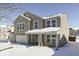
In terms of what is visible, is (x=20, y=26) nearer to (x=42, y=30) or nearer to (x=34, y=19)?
(x=34, y=19)

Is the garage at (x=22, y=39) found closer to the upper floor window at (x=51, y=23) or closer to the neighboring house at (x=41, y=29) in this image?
the neighboring house at (x=41, y=29)

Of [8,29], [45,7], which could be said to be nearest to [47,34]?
[45,7]

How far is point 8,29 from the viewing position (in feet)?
16.6

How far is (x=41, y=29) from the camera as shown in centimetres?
505

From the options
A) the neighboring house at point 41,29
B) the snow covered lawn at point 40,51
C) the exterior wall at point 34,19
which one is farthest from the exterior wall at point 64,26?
the exterior wall at point 34,19

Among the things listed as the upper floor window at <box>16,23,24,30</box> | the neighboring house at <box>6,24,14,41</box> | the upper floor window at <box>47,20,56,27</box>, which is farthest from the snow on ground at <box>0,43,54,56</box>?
the upper floor window at <box>47,20,56,27</box>

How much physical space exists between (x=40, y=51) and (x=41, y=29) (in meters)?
0.65

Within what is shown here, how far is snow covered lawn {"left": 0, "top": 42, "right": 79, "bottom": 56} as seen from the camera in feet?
16.1

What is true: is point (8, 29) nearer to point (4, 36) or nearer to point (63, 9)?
point (4, 36)

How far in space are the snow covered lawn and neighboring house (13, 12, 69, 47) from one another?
0.53 feet

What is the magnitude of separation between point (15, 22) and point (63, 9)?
1478 millimetres

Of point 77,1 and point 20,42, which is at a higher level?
point 77,1

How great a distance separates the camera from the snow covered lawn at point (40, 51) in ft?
16.1

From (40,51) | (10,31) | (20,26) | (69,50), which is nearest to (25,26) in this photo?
(20,26)
